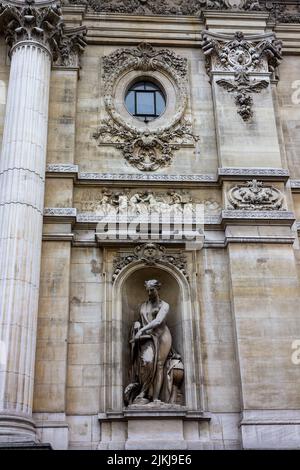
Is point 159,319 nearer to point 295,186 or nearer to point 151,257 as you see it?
point 151,257

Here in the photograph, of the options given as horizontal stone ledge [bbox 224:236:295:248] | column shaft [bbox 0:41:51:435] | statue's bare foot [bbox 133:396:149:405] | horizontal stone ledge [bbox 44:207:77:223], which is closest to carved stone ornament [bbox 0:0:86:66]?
column shaft [bbox 0:41:51:435]

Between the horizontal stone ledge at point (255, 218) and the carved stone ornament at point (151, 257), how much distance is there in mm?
1521

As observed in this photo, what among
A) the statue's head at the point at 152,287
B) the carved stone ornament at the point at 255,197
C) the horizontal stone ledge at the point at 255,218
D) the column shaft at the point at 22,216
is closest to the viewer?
the column shaft at the point at 22,216

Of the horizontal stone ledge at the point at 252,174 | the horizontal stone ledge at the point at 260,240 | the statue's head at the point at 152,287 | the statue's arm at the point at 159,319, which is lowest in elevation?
the statue's arm at the point at 159,319

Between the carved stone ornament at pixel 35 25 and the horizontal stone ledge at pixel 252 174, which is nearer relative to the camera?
the horizontal stone ledge at pixel 252 174

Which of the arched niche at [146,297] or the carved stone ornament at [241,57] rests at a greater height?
the carved stone ornament at [241,57]

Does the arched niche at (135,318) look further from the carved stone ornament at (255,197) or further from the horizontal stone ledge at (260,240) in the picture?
the carved stone ornament at (255,197)

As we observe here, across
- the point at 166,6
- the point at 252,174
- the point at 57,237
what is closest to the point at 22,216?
the point at 57,237

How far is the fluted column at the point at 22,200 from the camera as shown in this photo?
44.8 feet

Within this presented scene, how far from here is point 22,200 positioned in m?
15.5

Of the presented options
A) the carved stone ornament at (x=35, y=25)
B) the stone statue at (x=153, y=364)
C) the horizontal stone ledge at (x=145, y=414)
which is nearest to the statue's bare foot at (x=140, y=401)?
the stone statue at (x=153, y=364)

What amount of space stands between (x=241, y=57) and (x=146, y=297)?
7689 millimetres
